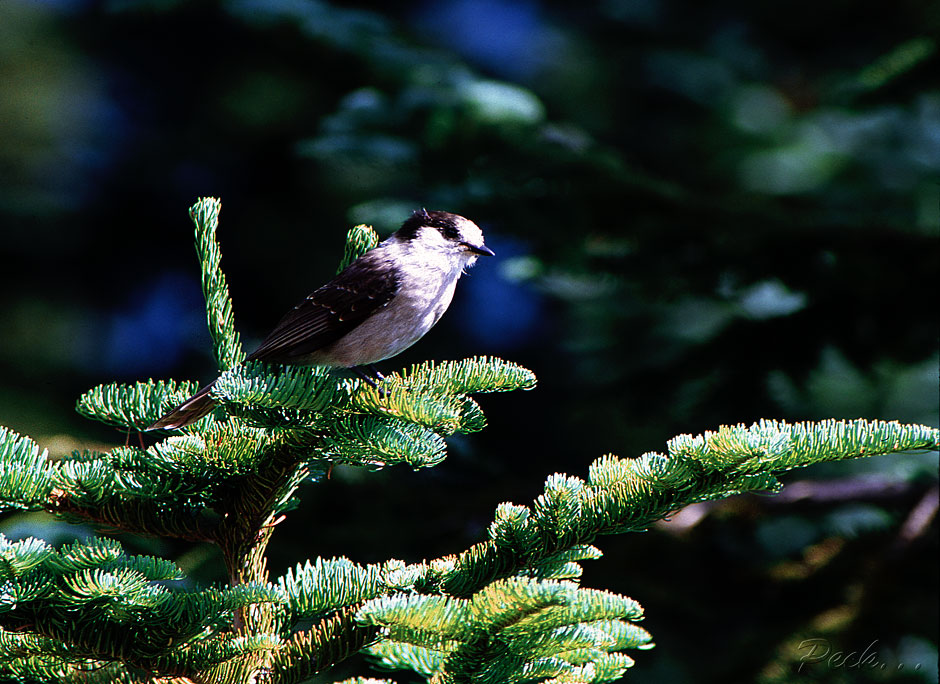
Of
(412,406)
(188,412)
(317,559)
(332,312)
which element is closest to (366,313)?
(332,312)

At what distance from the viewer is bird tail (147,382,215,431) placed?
85.4 inches

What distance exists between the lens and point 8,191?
752cm

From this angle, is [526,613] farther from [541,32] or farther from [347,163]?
[541,32]

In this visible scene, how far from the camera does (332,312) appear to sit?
291cm

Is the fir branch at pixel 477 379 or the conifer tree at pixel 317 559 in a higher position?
A: the fir branch at pixel 477 379

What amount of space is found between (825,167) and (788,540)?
3.78 metres

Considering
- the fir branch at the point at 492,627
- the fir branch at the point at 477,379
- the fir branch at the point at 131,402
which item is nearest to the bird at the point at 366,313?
the fir branch at the point at 131,402

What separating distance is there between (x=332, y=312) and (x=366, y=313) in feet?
0.38

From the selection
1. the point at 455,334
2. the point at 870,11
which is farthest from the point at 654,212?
the point at 870,11

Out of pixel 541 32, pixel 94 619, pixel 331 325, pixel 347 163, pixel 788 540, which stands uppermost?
Result: pixel 541 32

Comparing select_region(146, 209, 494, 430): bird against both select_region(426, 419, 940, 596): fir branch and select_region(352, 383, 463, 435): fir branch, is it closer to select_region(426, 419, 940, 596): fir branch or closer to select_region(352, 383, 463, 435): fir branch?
select_region(352, 383, 463, 435): fir branch

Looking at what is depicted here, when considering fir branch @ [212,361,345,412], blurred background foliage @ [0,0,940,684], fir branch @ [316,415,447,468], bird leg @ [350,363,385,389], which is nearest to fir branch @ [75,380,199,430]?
→ fir branch @ [212,361,345,412]

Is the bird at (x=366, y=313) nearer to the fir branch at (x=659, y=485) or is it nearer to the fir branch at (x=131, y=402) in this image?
the fir branch at (x=131, y=402)

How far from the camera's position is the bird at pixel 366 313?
2867mm
